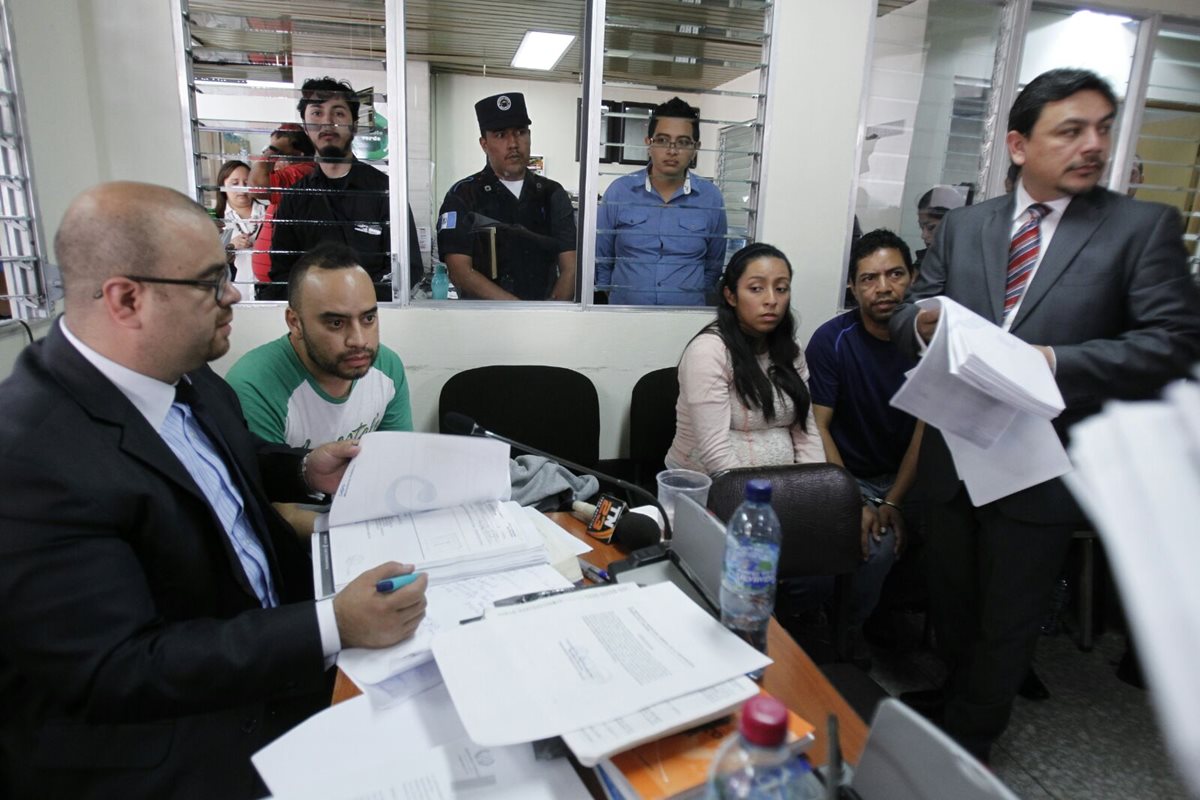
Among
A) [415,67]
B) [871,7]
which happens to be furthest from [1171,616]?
[415,67]

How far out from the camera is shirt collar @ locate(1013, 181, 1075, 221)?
62.9 inches

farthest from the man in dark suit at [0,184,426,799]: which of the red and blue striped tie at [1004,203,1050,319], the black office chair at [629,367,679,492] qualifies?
the black office chair at [629,367,679,492]

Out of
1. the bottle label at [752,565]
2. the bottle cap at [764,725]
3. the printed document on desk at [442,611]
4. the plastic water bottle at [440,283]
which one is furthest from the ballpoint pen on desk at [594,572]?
the plastic water bottle at [440,283]

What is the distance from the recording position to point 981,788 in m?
0.56

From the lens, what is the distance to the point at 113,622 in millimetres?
834

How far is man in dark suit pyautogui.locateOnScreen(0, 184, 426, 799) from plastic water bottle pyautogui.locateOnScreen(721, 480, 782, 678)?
1.47 feet

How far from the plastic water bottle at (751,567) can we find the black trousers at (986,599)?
100 centimetres

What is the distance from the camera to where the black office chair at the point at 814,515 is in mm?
1704

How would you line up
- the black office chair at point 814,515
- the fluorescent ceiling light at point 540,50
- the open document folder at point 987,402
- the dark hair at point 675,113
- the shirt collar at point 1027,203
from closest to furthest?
1. the open document folder at point 987,402
2. the shirt collar at point 1027,203
3. the black office chair at point 814,515
4. the dark hair at point 675,113
5. the fluorescent ceiling light at point 540,50

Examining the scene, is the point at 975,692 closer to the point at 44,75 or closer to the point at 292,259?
the point at 292,259

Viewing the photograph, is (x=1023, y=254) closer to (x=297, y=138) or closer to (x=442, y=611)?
(x=442, y=611)

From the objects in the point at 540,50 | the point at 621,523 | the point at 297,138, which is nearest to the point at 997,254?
the point at 621,523

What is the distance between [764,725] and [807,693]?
45 centimetres

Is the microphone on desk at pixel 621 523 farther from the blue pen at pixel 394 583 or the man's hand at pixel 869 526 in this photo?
the man's hand at pixel 869 526
